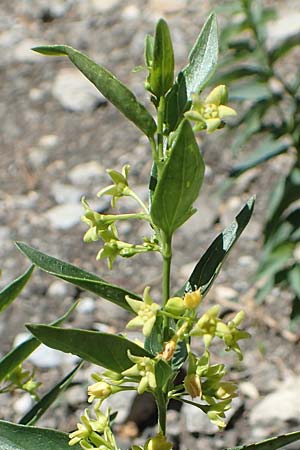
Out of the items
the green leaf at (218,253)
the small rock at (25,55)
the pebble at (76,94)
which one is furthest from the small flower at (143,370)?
the small rock at (25,55)

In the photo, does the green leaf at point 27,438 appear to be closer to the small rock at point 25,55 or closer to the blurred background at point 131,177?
the blurred background at point 131,177

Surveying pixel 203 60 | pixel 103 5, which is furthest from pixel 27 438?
pixel 103 5

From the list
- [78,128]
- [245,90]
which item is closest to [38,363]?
[245,90]

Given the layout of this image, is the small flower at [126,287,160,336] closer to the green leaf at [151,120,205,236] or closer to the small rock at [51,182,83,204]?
the green leaf at [151,120,205,236]

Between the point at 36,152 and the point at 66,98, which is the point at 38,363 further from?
the point at 66,98

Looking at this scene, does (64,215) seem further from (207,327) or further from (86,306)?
(207,327)
